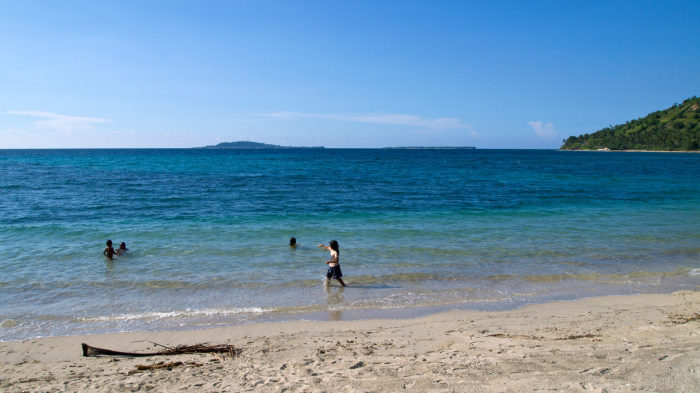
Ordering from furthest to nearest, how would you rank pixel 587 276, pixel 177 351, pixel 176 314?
1. pixel 587 276
2. pixel 176 314
3. pixel 177 351

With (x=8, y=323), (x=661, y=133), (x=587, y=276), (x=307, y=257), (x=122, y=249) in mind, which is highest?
(x=661, y=133)

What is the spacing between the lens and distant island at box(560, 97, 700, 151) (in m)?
A: 152

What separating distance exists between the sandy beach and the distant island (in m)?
185

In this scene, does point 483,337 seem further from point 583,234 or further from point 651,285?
point 583,234

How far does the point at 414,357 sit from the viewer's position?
640 cm

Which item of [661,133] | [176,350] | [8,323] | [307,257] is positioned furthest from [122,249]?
[661,133]

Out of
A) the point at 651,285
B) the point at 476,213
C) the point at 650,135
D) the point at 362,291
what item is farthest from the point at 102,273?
the point at 650,135

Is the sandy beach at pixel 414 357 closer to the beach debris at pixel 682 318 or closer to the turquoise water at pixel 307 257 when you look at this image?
the beach debris at pixel 682 318

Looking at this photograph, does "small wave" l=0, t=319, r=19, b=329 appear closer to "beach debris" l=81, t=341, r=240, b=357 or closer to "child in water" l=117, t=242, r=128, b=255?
"beach debris" l=81, t=341, r=240, b=357

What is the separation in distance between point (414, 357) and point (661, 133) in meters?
209

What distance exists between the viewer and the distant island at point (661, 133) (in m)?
152

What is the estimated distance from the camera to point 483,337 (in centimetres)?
730

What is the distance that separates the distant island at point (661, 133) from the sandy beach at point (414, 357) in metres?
185

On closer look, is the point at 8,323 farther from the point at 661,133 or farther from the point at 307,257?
the point at 661,133
